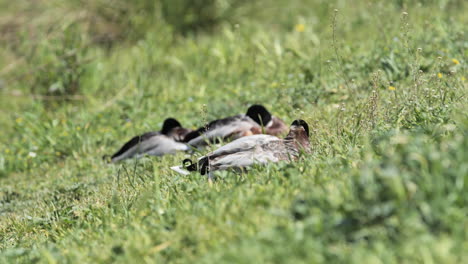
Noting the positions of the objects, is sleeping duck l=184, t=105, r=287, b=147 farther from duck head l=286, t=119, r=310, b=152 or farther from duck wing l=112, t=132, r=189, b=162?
duck head l=286, t=119, r=310, b=152

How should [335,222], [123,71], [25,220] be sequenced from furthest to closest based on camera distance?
[123,71], [25,220], [335,222]

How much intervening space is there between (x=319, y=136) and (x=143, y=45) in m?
5.34

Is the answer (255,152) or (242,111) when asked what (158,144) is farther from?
(255,152)

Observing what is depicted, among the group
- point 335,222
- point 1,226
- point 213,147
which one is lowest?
point 1,226

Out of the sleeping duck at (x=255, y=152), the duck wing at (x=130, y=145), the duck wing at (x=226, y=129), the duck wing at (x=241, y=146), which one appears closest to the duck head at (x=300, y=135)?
the sleeping duck at (x=255, y=152)

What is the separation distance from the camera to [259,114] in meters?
5.00

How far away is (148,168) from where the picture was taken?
4.74m

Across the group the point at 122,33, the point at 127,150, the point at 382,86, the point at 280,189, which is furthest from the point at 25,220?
the point at 122,33

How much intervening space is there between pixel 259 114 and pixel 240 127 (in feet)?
0.95

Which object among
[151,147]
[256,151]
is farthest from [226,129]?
[256,151]

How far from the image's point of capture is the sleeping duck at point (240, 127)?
4785 millimetres

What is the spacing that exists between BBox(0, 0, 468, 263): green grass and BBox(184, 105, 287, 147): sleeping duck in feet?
0.88

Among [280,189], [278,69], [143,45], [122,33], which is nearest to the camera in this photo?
[280,189]

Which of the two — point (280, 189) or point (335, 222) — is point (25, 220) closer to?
point (280, 189)
